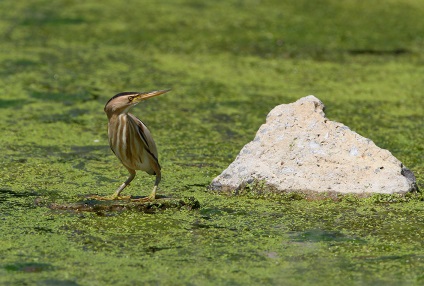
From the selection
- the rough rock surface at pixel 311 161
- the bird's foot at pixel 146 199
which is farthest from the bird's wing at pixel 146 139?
the rough rock surface at pixel 311 161

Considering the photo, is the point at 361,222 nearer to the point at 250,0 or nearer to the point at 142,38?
the point at 142,38

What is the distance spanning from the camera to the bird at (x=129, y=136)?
12.9 ft

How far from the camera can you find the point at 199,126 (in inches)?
219

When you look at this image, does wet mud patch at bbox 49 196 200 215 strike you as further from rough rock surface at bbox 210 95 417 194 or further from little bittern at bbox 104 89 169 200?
rough rock surface at bbox 210 95 417 194

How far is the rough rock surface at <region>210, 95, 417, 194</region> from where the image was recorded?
161 inches

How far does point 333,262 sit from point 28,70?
12.6 ft

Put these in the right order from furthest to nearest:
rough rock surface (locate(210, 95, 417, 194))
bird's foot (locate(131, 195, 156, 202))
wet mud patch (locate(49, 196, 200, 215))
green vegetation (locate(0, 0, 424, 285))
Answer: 1. rough rock surface (locate(210, 95, 417, 194))
2. bird's foot (locate(131, 195, 156, 202))
3. wet mud patch (locate(49, 196, 200, 215))
4. green vegetation (locate(0, 0, 424, 285))

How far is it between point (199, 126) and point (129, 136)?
1.67 metres

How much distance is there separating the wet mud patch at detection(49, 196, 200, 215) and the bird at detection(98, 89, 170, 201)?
7 cm

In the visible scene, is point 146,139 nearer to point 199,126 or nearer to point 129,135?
point 129,135

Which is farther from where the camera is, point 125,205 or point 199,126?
point 199,126

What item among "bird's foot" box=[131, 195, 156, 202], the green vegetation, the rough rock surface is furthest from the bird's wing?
the rough rock surface

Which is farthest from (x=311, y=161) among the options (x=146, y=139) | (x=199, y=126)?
(x=199, y=126)

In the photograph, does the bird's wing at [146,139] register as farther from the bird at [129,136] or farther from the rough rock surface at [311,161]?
the rough rock surface at [311,161]
